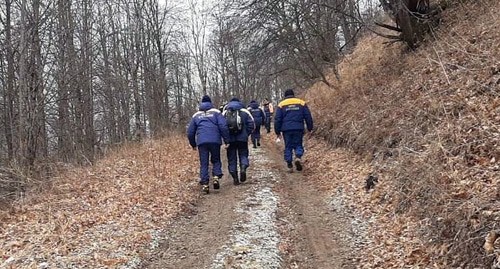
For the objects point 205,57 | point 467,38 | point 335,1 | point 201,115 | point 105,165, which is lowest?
point 105,165

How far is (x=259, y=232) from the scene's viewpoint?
705 centimetres

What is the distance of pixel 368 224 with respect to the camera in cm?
717

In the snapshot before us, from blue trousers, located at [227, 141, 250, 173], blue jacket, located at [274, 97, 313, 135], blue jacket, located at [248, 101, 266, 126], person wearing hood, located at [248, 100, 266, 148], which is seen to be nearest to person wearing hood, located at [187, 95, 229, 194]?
blue trousers, located at [227, 141, 250, 173]

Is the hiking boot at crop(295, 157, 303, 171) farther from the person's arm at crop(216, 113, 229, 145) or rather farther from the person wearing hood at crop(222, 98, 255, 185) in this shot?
the person's arm at crop(216, 113, 229, 145)

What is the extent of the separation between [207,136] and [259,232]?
3391 millimetres

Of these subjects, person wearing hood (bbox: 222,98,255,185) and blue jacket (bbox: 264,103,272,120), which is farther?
blue jacket (bbox: 264,103,272,120)

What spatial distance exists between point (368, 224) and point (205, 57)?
122 ft

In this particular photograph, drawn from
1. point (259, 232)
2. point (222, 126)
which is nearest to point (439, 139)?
point (259, 232)

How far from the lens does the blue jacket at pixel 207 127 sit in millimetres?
9930

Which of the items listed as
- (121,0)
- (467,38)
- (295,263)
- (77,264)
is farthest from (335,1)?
(121,0)

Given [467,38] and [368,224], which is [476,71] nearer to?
[467,38]

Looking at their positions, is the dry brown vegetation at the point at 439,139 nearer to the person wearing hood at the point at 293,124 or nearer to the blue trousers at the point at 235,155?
the person wearing hood at the point at 293,124

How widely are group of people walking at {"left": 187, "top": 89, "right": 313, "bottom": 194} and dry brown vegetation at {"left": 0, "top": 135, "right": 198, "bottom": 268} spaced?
0.87 metres

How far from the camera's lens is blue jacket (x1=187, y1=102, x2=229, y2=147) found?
9930 mm
